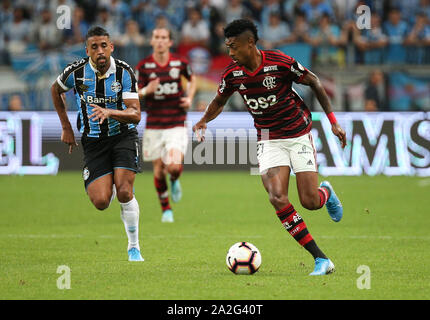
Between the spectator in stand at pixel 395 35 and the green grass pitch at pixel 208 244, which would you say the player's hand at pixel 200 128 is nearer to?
the green grass pitch at pixel 208 244

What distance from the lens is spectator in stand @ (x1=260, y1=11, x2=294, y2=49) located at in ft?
64.5

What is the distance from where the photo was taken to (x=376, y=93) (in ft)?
60.7

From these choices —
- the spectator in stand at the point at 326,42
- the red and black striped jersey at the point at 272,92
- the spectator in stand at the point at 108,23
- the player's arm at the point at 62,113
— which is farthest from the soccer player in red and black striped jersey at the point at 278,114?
the spectator in stand at the point at 108,23

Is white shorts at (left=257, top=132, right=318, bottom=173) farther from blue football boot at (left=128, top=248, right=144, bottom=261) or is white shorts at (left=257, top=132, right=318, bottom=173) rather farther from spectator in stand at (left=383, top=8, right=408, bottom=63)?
spectator in stand at (left=383, top=8, right=408, bottom=63)

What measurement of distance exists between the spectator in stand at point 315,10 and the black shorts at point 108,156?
503 inches

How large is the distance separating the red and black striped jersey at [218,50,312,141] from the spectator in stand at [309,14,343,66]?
38.9 feet

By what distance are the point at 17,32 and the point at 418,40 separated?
991cm

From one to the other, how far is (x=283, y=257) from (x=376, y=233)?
243 centimetres

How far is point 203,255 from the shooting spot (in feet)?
28.1

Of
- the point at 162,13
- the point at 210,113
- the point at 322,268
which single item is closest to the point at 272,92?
the point at 210,113

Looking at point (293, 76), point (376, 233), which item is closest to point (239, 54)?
point (293, 76)

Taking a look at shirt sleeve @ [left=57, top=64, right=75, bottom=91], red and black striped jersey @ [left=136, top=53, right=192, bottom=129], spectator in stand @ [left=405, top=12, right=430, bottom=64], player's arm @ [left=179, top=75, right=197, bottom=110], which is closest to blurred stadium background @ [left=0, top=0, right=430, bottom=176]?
spectator in stand @ [left=405, top=12, right=430, bottom=64]

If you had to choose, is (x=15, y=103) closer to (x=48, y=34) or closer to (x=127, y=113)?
(x=48, y=34)

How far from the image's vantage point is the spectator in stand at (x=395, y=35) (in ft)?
63.8
